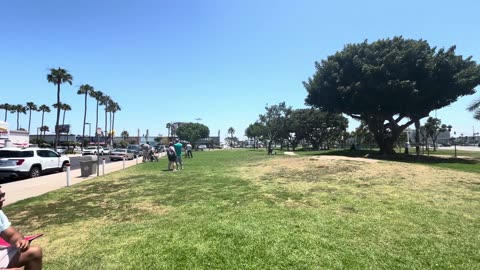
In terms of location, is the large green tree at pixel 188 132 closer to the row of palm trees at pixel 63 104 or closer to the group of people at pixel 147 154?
the row of palm trees at pixel 63 104

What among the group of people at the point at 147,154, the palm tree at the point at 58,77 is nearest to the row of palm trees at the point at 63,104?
the palm tree at the point at 58,77

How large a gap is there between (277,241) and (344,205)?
322 centimetres

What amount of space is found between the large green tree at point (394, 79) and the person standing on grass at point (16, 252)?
2857 centimetres

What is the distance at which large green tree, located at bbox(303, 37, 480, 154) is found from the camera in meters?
28.6

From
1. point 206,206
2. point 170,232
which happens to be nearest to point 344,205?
point 206,206

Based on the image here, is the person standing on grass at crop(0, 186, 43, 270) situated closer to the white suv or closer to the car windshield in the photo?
the white suv

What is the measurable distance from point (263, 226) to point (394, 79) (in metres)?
26.4

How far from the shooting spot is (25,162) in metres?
17.8

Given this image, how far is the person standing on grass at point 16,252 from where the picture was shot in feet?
11.4

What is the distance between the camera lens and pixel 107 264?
185 inches

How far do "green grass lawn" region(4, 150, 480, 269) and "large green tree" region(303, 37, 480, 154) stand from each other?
19.6 meters

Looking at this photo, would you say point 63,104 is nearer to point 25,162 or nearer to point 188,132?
point 188,132

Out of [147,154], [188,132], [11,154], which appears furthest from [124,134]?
Result: [11,154]

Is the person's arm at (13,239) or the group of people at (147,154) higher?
the group of people at (147,154)
